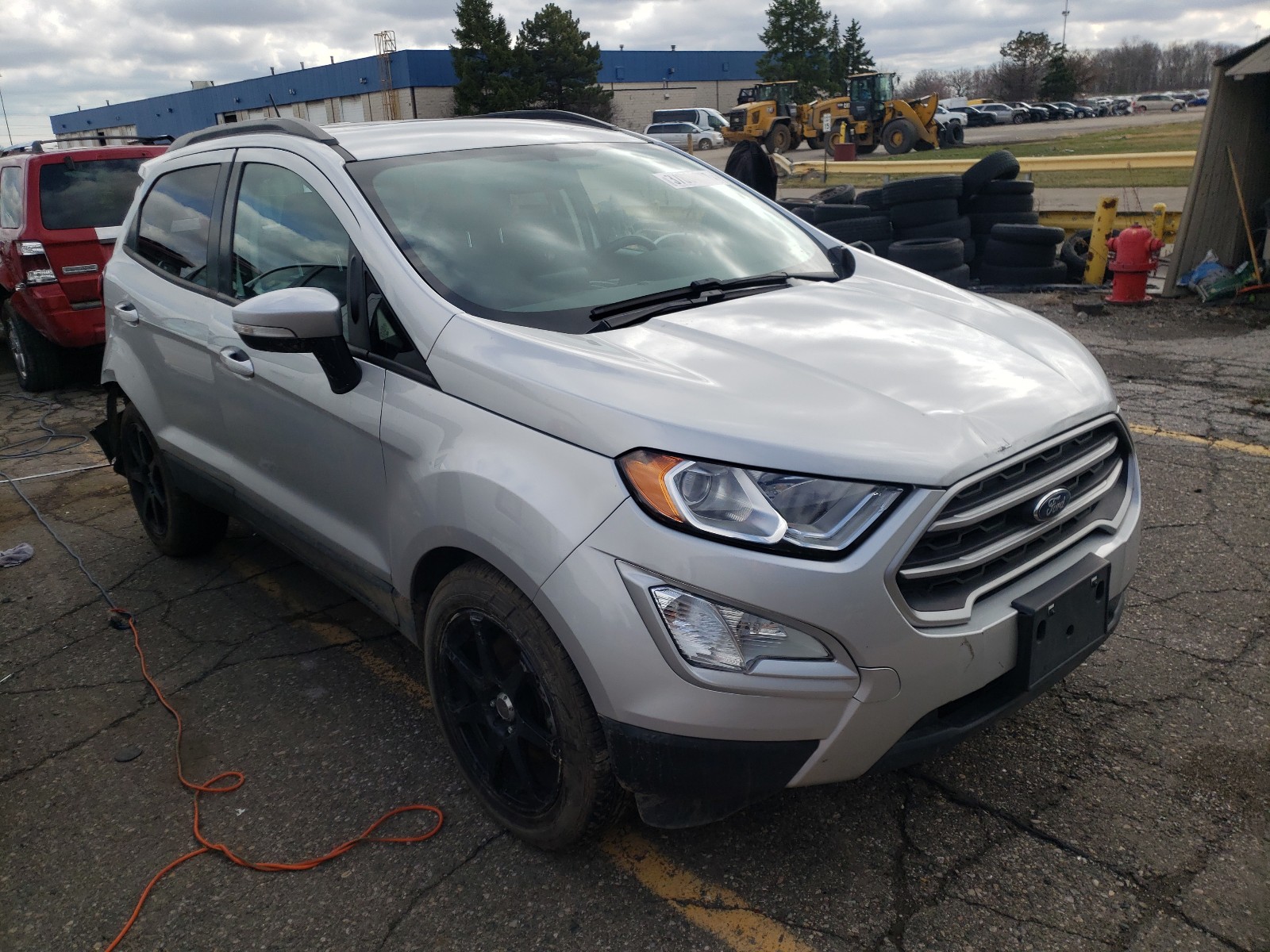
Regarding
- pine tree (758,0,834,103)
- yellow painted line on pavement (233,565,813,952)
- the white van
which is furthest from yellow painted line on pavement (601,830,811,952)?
pine tree (758,0,834,103)

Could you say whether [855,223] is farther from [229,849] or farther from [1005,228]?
[229,849]

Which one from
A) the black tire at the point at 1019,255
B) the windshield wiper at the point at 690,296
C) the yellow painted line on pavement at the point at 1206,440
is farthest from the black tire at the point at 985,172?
the windshield wiper at the point at 690,296

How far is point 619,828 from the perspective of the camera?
104 inches

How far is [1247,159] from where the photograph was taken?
9.32 meters

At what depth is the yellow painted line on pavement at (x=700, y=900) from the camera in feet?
7.28

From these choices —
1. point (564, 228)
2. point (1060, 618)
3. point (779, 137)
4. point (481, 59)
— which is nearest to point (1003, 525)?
point (1060, 618)

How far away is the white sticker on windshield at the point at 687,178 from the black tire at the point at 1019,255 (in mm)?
7288

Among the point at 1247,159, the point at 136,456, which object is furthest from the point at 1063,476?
the point at 1247,159

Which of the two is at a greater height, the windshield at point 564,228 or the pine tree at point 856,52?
the pine tree at point 856,52

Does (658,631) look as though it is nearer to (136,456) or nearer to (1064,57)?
(136,456)

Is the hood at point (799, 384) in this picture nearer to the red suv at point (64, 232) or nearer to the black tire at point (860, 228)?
the red suv at point (64, 232)

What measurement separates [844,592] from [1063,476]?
0.71 meters

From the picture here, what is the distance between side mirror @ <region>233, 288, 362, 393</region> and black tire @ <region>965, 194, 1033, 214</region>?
9058 mm

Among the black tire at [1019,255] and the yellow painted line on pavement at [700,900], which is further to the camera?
the black tire at [1019,255]
